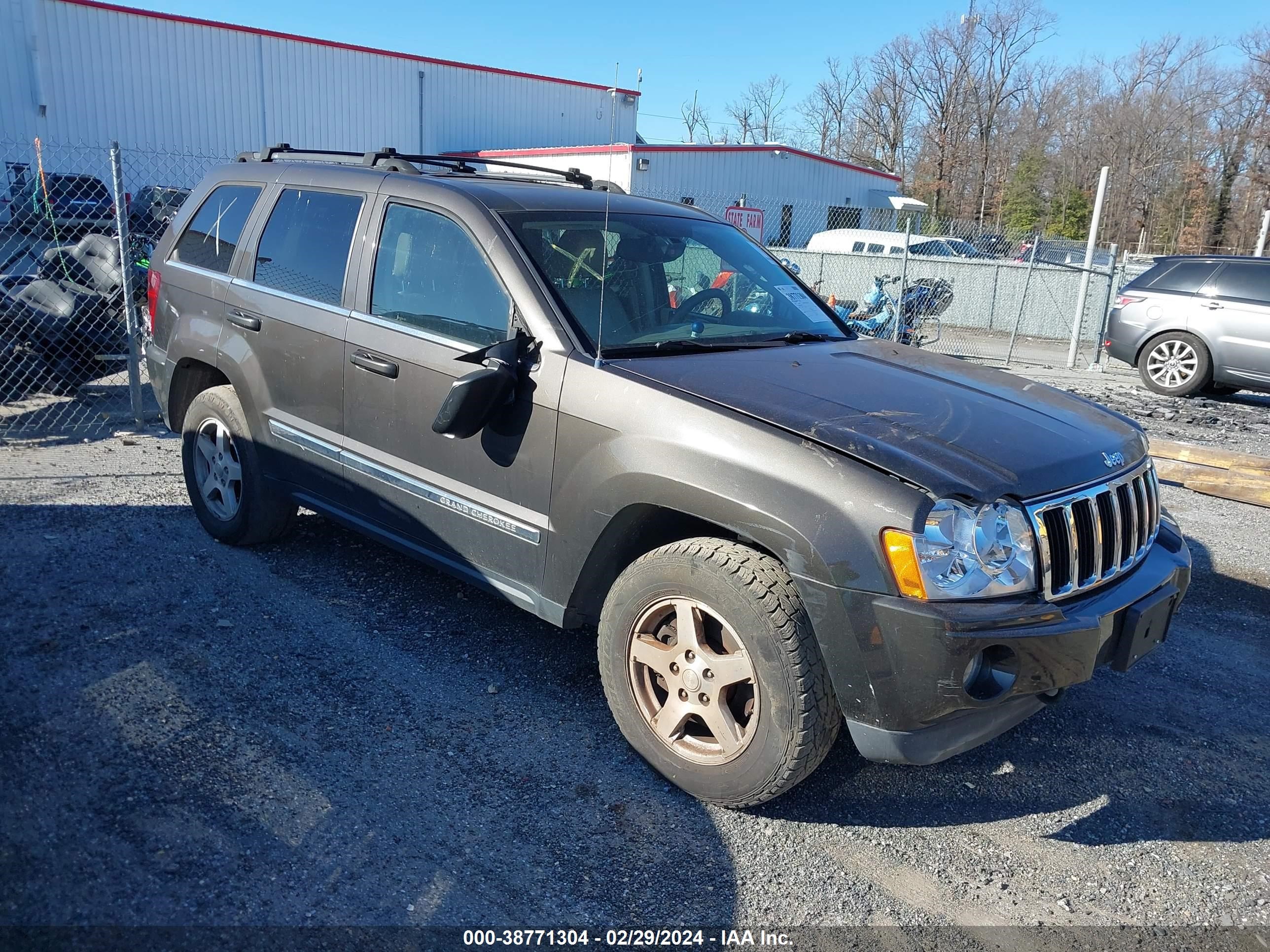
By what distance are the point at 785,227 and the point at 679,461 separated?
1004 inches

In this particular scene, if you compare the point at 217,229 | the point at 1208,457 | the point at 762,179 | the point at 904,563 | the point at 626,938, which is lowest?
the point at 626,938

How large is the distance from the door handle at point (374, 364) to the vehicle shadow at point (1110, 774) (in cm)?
→ 219

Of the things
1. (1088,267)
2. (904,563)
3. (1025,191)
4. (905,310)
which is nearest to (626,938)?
(904,563)

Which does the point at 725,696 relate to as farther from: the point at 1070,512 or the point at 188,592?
the point at 188,592

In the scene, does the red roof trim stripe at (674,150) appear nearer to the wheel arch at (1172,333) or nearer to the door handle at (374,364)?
the wheel arch at (1172,333)

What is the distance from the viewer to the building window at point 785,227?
22594 millimetres

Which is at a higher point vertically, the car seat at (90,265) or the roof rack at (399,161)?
the roof rack at (399,161)

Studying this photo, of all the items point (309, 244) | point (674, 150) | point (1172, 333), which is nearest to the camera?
point (309, 244)

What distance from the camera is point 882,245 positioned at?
2341 centimetres

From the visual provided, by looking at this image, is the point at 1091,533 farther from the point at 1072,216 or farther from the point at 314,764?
the point at 1072,216

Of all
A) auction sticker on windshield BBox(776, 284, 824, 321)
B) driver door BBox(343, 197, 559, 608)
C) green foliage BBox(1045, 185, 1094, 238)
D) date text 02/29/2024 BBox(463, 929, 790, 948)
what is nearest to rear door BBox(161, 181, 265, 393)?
driver door BBox(343, 197, 559, 608)

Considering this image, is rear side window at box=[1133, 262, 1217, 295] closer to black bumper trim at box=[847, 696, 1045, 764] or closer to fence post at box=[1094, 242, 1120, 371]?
fence post at box=[1094, 242, 1120, 371]

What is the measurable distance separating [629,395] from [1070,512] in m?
1.42

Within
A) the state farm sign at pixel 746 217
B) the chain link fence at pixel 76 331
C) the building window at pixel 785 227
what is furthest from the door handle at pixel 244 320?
the building window at pixel 785 227
